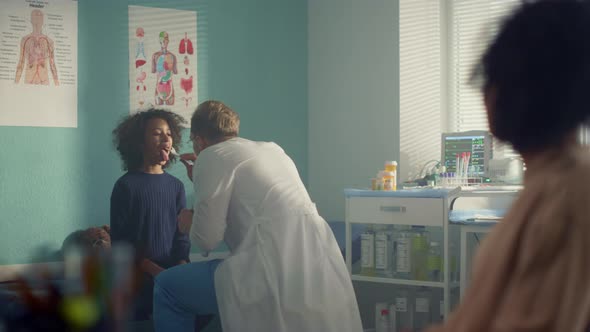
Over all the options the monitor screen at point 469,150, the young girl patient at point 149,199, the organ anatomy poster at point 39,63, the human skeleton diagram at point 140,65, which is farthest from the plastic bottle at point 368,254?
the organ anatomy poster at point 39,63

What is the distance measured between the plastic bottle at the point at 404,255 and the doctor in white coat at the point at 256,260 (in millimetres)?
854

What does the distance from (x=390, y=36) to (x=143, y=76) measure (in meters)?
1.30

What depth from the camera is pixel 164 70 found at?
12.1ft

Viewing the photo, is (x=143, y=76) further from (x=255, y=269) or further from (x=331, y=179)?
(x=255, y=269)

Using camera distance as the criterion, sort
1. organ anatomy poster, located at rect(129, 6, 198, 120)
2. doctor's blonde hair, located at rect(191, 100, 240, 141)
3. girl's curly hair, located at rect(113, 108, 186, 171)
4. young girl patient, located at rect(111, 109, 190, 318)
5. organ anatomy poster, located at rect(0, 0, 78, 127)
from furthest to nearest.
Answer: organ anatomy poster, located at rect(129, 6, 198, 120) → organ anatomy poster, located at rect(0, 0, 78, 127) → girl's curly hair, located at rect(113, 108, 186, 171) → young girl patient, located at rect(111, 109, 190, 318) → doctor's blonde hair, located at rect(191, 100, 240, 141)

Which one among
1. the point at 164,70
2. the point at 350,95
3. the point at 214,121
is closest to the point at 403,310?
the point at 350,95

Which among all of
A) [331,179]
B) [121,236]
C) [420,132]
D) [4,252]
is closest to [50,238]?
[4,252]

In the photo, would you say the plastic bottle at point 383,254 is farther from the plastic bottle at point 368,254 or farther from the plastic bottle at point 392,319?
the plastic bottle at point 392,319

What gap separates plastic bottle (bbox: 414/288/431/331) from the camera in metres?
3.27

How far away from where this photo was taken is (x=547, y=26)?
756 mm

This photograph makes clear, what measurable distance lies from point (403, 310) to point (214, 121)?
1.40m

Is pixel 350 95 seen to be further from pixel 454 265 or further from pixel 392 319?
pixel 392 319

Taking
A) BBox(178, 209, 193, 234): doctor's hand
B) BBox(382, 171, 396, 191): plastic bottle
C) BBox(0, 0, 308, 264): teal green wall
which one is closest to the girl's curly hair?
BBox(0, 0, 308, 264): teal green wall

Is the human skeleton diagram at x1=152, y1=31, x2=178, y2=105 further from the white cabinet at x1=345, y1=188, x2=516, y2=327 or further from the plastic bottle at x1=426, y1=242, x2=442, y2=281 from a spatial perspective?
the plastic bottle at x1=426, y1=242, x2=442, y2=281
